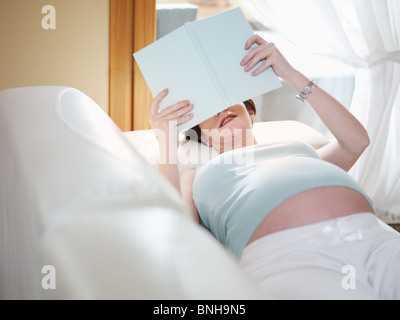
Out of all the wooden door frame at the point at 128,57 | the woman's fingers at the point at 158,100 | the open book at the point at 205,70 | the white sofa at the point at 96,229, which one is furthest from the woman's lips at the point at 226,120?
the wooden door frame at the point at 128,57

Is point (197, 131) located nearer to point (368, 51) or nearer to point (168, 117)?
point (168, 117)

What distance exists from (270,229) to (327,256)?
14cm

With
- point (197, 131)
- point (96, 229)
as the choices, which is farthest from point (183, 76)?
point (96, 229)

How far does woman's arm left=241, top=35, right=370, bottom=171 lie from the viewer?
1.40 meters

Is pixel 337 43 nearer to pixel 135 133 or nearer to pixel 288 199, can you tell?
pixel 135 133

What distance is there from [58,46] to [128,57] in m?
0.33

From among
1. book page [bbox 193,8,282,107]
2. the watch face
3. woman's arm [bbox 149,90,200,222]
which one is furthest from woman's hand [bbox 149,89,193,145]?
the watch face

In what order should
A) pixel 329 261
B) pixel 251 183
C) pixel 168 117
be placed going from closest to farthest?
pixel 329 261
pixel 251 183
pixel 168 117

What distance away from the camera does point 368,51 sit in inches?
89.0

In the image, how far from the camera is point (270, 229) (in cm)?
108

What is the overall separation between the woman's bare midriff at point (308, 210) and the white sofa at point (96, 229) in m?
0.42

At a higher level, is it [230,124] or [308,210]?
[230,124]
